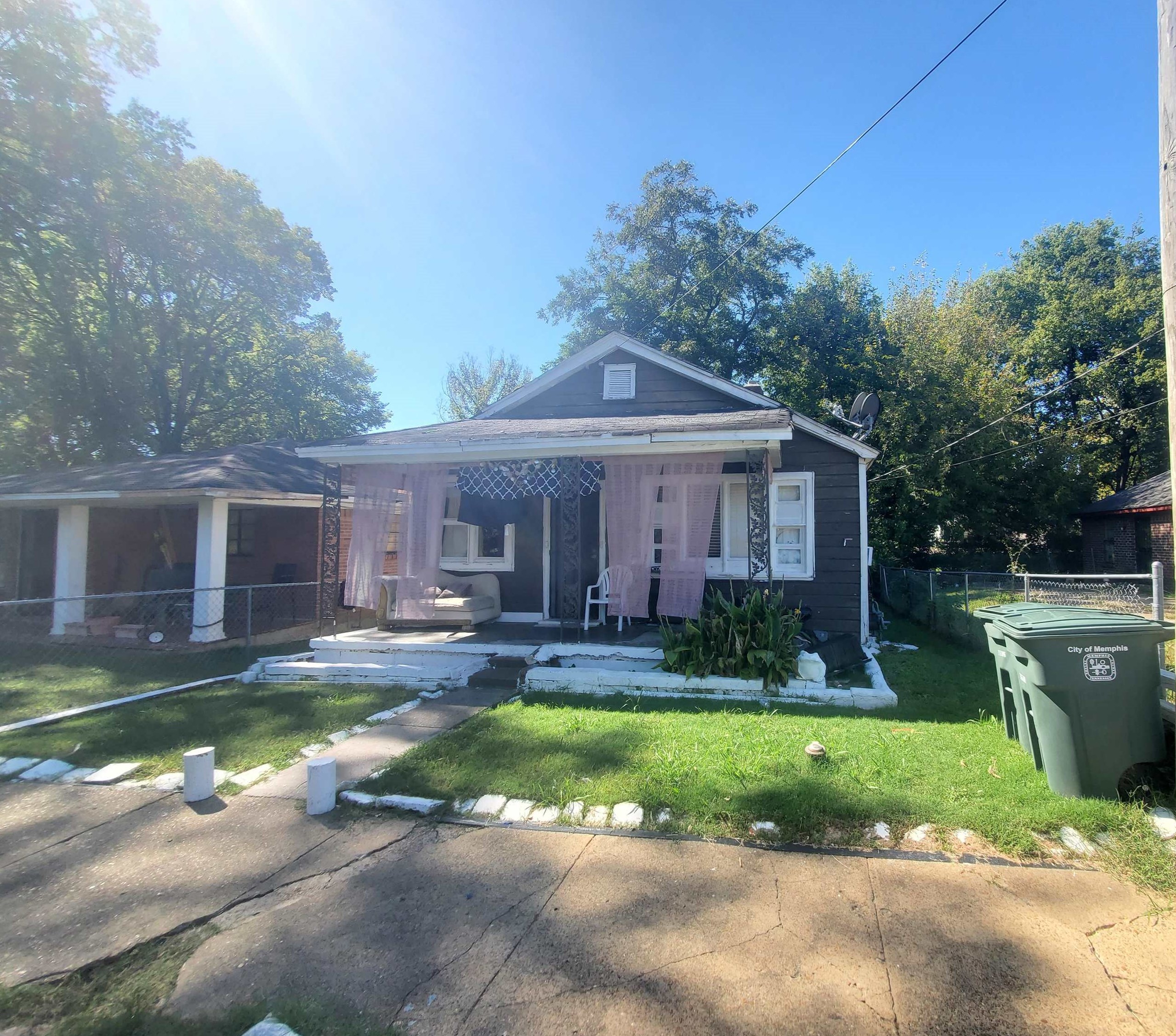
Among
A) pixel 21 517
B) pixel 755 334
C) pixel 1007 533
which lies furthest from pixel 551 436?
pixel 1007 533

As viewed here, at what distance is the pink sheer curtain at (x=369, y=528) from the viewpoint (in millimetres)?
8523

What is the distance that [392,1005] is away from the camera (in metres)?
2.35

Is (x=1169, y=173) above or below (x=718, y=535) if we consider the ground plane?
above

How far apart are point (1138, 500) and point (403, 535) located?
72.7ft

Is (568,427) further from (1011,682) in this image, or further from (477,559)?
(1011,682)

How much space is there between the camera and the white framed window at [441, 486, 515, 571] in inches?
401

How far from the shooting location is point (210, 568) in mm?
10000

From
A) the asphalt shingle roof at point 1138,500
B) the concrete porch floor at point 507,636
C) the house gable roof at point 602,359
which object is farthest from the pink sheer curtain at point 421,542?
the asphalt shingle roof at point 1138,500

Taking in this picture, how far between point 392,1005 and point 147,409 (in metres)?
23.4

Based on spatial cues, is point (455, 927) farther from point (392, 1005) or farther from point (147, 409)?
point (147, 409)

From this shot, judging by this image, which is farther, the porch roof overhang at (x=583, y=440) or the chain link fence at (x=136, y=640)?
the chain link fence at (x=136, y=640)

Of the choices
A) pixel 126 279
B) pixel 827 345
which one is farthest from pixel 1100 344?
pixel 126 279

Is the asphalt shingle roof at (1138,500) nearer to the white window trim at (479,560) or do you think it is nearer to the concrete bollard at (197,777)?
the white window trim at (479,560)

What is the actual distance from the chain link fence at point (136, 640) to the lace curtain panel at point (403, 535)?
966mm
